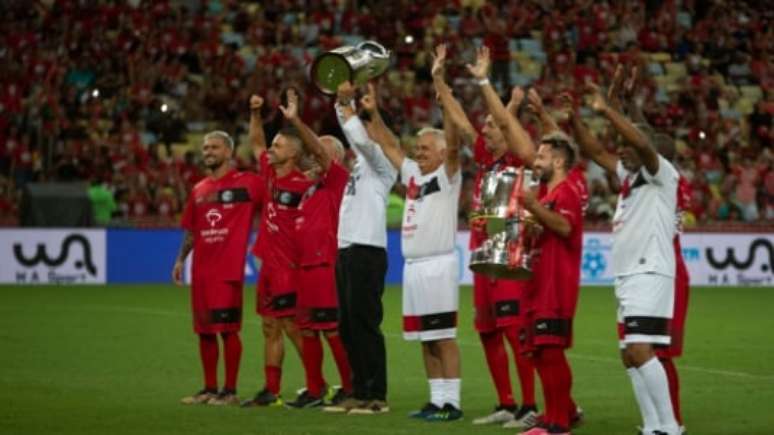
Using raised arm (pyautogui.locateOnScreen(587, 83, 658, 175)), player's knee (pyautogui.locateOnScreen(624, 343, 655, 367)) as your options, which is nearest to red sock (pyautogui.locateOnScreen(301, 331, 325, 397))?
player's knee (pyautogui.locateOnScreen(624, 343, 655, 367))

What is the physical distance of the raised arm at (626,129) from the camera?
1006 cm

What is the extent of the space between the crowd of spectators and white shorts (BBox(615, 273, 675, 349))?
19.8m

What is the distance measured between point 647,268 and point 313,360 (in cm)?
375

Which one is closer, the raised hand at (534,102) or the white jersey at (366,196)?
the raised hand at (534,102)

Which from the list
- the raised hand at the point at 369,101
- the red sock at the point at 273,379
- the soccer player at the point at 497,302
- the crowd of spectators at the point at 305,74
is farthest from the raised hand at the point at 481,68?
the crowd of spectators at the point at 305,74

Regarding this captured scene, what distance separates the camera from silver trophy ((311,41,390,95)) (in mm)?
12445

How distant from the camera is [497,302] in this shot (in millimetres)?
12320

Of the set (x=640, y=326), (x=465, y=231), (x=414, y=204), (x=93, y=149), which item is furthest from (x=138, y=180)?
(x=640, y=326)

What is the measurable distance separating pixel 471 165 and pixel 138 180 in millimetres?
6539

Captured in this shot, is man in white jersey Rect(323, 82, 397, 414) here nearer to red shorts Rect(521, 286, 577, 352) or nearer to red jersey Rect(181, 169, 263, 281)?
red jersey Rect(181, 169, 263, 281)

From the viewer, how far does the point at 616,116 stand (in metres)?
10.1

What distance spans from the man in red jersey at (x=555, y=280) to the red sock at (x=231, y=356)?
324 cm

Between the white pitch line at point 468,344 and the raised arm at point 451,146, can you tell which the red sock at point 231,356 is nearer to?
the raised arm at point 451,146

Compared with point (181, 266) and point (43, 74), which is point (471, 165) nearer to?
point (43, 74)
